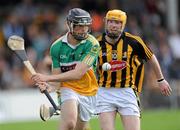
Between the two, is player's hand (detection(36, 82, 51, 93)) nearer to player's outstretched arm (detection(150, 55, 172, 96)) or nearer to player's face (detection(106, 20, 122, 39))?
player's face (detection(106, 20, 122, 39))

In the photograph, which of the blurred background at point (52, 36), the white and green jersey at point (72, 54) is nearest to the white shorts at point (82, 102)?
the white and green jersey at point (72, 54)

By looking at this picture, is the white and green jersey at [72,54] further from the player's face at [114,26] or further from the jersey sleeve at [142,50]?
the jersey sleeve at [142,50]

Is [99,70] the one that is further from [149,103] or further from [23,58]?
[149,103]

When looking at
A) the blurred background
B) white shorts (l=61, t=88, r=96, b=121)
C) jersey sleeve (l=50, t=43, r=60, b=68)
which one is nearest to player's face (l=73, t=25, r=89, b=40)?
jersey sleeve (l=50, t=43, r=60, b=68)

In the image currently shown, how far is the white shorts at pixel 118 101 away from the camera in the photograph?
11336 millimetres

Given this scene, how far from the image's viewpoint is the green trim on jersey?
11.1 metres

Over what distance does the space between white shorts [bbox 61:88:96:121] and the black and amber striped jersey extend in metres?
0.32

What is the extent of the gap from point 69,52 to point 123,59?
77 cm

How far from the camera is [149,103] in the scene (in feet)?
70.0

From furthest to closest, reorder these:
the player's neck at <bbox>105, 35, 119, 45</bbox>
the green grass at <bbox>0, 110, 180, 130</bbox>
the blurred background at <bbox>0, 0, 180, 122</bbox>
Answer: the blurred background at <bbox>0, 0, 180, 122</bbox>, the green grass at <bbox>0, 110, 180, 130</bbox>, the player's neck at <bbox>105, 35, 119, 45</bbox>

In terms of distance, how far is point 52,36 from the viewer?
21469 mm

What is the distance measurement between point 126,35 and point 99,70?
0.60m

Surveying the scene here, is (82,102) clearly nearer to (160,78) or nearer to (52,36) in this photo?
(160,78)

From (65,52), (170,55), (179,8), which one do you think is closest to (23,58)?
(65,52)
